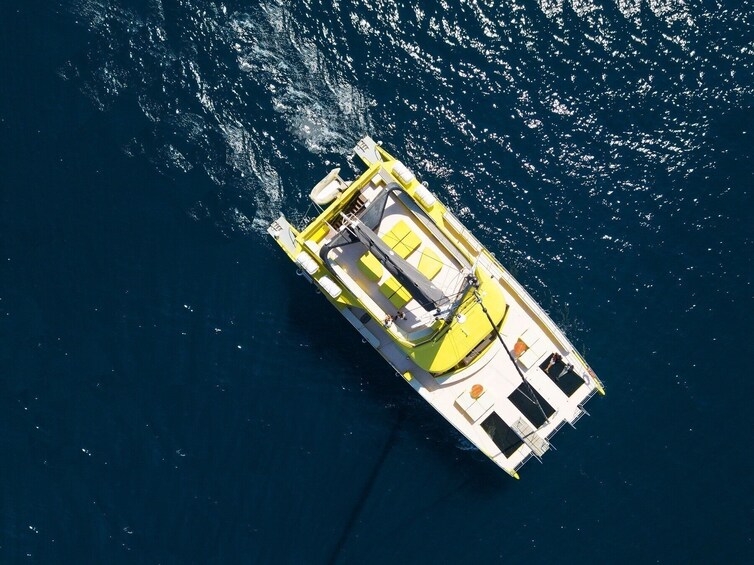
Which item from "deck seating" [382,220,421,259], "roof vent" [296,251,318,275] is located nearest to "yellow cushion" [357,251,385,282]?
"deck seating" [382,220,421,259]

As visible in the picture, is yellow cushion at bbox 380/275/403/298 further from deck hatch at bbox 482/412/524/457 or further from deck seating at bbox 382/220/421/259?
deck hatch at bbox 482/412/524/457

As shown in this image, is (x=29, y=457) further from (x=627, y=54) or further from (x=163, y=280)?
(x=627, y=54)

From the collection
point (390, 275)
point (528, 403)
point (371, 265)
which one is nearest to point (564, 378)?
point (528, 403)

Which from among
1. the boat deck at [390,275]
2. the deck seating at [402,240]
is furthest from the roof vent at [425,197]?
the deck seating at [402,240]

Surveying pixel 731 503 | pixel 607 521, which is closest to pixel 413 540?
pixel 607 521

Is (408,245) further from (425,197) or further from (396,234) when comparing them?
(425,197)
